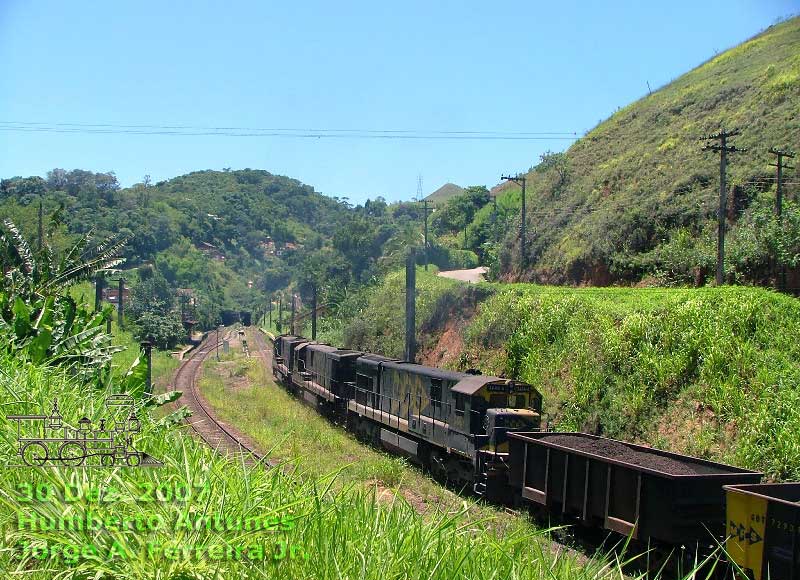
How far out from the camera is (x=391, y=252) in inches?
2721

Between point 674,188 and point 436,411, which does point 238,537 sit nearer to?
point 436,411

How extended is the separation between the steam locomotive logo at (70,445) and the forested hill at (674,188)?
28.2 metres

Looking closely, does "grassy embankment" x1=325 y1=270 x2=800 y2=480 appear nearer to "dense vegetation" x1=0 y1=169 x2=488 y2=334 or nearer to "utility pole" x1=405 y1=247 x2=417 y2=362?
"utility pole" x1=405 y1=247 x2=417 y2=362

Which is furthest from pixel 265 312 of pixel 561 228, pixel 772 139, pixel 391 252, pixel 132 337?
pixel 772 139

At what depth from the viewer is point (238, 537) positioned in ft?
17.7

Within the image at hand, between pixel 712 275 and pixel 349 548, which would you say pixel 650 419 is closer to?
pixel 712 275

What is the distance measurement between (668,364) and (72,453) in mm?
18773

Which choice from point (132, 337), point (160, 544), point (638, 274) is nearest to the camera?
point (160, 544)

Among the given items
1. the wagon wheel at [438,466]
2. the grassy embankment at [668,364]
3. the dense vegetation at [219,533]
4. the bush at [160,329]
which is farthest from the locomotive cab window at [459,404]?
the bush at [160,329]

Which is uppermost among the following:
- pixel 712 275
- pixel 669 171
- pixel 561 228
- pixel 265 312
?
pixel 669 171

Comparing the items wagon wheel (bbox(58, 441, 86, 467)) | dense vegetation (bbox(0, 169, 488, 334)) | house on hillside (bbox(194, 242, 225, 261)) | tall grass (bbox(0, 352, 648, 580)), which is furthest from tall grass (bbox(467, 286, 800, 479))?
house on hillside (bbox(194, 242, 225, 261))

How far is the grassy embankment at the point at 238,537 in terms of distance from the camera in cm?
515

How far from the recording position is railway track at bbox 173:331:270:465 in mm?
13127

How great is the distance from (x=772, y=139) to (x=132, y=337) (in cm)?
4464
